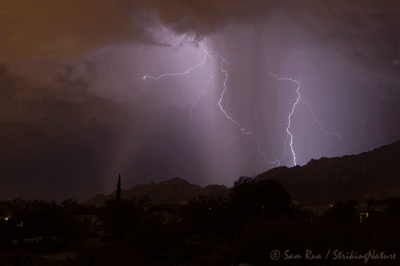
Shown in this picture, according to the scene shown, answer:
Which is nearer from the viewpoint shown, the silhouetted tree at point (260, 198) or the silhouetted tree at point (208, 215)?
the silhouetted tree at point (208, 215)

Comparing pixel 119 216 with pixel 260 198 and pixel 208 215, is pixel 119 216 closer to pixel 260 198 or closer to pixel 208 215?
pixel 208 215

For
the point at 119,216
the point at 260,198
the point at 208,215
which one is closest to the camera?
the point at 119,216

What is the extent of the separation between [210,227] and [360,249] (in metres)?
28.6

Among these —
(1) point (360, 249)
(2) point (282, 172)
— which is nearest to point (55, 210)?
(1) point (360, 249)

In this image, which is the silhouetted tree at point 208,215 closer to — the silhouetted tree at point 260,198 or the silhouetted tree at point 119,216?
the silhouetted tree at point 260,198

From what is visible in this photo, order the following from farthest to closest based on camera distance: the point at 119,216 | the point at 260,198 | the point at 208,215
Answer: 1. the point at 260,198
2. the point at 208,215
3. the point at 119,216

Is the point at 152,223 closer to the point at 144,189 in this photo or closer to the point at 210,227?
the point at 210,227

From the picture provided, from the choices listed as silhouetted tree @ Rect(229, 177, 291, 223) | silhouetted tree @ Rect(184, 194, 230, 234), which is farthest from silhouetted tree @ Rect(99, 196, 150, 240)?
silhouetted tree @ Rect(229, 177, 291, 223)

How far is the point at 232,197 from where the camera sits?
172 ft

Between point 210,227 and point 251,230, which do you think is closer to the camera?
point 251,230

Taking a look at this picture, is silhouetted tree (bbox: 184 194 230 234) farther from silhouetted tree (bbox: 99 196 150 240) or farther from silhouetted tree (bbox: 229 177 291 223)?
silhouetted tree (bbox: 99 196 150 240)

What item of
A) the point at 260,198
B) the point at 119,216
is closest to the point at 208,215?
the point at 260,198

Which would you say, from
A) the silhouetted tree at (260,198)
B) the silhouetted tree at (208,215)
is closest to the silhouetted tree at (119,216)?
the silhouetted tree at (208,215)

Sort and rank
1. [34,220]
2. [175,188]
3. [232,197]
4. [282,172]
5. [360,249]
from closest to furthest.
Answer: [360,249] → [34,220] → [232,197] → [282,172] → [175,188]
